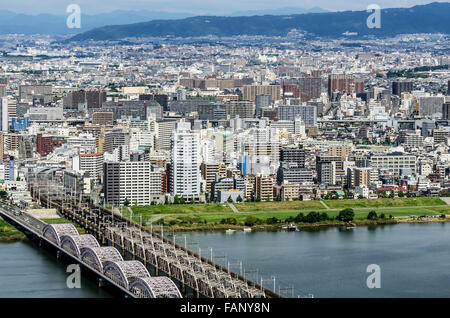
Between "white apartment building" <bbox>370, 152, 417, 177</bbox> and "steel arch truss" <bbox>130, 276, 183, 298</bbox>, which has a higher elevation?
"steel arch truss" <bbox>130, 276, 183, 298</bbox>

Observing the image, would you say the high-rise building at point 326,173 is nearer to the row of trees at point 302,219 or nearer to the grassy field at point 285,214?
the grassy field at point 285,214

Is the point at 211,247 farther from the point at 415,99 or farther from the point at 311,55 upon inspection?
the point at 311,55

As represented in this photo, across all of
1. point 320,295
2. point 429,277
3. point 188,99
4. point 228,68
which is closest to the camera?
point 320,295

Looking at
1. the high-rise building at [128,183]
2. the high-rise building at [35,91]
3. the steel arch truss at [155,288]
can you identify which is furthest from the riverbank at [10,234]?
the high-rise building at [35,91]

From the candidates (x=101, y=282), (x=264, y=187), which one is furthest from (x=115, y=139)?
(x=101, y=282)

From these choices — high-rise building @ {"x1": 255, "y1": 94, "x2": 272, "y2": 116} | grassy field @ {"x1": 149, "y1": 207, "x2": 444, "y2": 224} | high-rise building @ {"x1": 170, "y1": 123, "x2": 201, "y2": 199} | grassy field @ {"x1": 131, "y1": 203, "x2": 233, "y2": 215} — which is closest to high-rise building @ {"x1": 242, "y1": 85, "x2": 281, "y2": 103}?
high-rise building @ {"x1": 255, "y1": 94, "x2": 272, "y2": 116}

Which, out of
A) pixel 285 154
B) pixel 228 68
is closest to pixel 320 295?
pixel 285 154

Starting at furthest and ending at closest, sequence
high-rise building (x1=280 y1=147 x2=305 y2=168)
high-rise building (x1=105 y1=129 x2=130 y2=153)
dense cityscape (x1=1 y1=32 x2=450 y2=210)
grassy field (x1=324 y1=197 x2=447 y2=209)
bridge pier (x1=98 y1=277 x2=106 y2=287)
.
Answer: high-rise building (x1=105 y1=129 x2=130 y2=153) < high-rise building (x1=280 y1=147 x2=305 y2=168) < dense cityscape (x1=1 y1=32 x2=450 y2=210) < grassy field (x1=324 y1=197 x2=447 y2=209) < bridge pier (x1=98 y1=277 x2=106 y2=287)

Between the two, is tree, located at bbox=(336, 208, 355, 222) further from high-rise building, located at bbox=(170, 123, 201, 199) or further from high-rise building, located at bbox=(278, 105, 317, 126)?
high-rise building, located at bbox=(278, 105, 317, 126)
